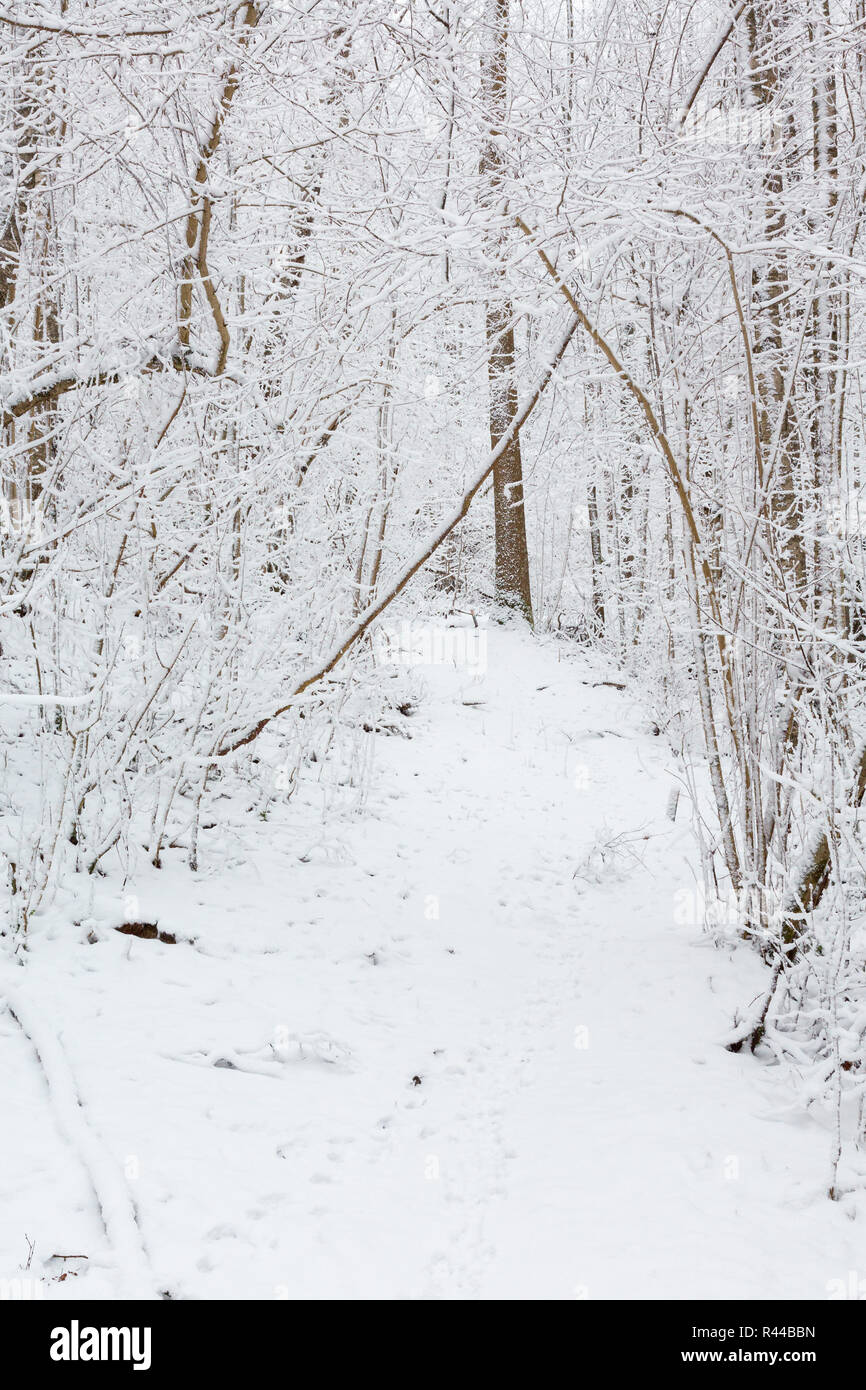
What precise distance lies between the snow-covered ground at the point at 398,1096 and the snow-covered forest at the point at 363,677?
0.06 feet

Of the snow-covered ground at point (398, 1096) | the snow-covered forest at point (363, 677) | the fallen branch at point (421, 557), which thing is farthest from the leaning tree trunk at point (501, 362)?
the snow-covered ground at point (398, 1096)

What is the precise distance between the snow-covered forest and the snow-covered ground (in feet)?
0.06

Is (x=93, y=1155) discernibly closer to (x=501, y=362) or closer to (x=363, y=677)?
(x=363, y=677)

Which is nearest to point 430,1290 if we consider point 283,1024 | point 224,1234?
point 224,1234

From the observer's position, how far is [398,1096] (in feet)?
11.2

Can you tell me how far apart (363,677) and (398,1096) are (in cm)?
342

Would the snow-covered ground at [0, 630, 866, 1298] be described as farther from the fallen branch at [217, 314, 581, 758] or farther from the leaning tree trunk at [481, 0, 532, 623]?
the leaning tree trunk at [481, 0, 532, 623]

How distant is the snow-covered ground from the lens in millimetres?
2479

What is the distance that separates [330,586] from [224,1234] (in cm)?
337

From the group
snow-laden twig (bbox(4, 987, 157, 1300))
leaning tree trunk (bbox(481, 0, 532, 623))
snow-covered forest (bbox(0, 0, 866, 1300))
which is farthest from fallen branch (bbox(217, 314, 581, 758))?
snow-laden twig (bbox(4, 987, 157, 1300))

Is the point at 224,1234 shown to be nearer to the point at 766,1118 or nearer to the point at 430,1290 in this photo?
the point at 430,1290

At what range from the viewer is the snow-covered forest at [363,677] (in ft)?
9.05

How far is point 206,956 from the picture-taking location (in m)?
4.12
